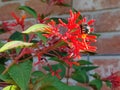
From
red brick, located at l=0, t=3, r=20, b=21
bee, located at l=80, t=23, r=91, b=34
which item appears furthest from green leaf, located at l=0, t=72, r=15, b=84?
red brick, located at l=0, t=3, r=20, b=21

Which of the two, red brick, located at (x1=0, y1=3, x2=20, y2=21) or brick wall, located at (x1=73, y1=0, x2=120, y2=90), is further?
red brick, located at (x1=0, y1=3, x2=20, y2=21)

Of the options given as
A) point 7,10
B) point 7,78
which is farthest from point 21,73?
point 7,10

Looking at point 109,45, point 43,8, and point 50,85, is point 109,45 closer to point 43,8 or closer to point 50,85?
point 43,8

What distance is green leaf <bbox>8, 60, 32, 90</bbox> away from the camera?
448mm

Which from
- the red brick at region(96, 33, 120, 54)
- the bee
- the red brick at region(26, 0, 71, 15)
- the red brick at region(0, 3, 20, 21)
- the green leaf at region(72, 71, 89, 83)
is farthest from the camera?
the red brick at region(0, 3, 20, 21)

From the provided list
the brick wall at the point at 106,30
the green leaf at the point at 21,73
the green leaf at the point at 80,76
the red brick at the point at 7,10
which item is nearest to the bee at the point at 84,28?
the green leaf at the point at 21,73

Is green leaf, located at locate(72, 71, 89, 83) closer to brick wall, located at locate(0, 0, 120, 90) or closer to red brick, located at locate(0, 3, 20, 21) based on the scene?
brick wall, located at locate(0, 0, 120, 90)

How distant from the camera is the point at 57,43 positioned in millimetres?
406

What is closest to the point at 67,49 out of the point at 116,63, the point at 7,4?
the point at 116,63

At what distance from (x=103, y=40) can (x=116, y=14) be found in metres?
0.08

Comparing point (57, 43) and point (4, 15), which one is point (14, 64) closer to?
point (57, 43)

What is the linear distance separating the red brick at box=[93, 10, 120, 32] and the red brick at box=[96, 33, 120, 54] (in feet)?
0.08

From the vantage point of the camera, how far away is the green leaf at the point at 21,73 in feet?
1.47

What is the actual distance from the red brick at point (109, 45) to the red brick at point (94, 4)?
0.09m
